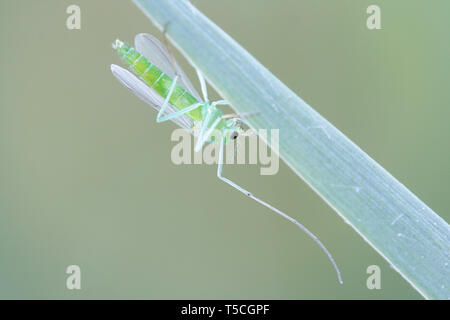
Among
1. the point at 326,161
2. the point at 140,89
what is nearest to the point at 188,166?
the point at 140,89

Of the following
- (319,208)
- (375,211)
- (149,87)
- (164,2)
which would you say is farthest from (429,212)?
(319,208)

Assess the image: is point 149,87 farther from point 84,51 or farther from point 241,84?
point 84,51

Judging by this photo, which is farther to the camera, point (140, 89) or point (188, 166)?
point (188, 166)

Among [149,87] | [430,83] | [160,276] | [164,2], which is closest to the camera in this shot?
[164,2]

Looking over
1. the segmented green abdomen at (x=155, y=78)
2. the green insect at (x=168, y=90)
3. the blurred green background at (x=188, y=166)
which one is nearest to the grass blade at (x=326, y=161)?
the green insect at (x=168, y=90)

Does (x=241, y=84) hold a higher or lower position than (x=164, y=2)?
lower

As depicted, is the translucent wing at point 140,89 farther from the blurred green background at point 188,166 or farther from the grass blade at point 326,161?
the blurred green background at point 188,166

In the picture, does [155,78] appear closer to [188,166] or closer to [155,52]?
[155,52]

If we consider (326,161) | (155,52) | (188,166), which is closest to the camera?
(326,161)
